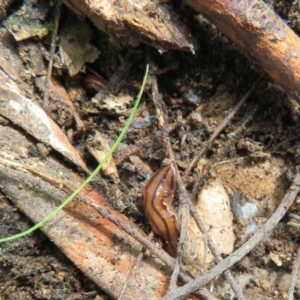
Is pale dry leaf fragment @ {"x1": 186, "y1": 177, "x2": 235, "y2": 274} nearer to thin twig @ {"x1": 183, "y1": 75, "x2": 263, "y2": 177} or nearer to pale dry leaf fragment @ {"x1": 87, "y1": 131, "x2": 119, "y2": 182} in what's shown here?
thin twig @ {"x1": 183, "y1": 75, "x2": 263, "y2": 177}

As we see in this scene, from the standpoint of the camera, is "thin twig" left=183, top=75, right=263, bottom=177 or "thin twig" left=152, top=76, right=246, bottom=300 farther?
"thin twig" left=183, top=75, right=263, bottom=177

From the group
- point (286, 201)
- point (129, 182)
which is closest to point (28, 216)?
point (129, 182)

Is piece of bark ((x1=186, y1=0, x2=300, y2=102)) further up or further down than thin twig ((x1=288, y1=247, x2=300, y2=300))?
further up

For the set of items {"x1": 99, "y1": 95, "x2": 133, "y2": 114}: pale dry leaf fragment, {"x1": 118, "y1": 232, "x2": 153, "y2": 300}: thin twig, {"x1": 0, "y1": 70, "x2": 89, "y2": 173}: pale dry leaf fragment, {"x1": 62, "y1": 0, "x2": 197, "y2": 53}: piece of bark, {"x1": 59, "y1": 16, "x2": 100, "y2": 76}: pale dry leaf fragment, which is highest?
{"x1": 62, "y1": 0, "x2": 197, "y2": 53}: piece of bark

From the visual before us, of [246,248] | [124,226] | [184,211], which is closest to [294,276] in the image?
[246,248]

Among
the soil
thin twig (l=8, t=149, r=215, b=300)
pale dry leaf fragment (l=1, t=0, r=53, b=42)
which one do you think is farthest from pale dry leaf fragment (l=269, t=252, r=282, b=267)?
pale dry leaf fragment (l=1, t=0, r=53, b=42)

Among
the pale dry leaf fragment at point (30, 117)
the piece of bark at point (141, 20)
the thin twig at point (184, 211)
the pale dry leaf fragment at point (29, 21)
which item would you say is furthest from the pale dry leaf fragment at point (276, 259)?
the pale dry leaf fragment at point (29, 21)

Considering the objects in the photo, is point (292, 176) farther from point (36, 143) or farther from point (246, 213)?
point (36, 143)
